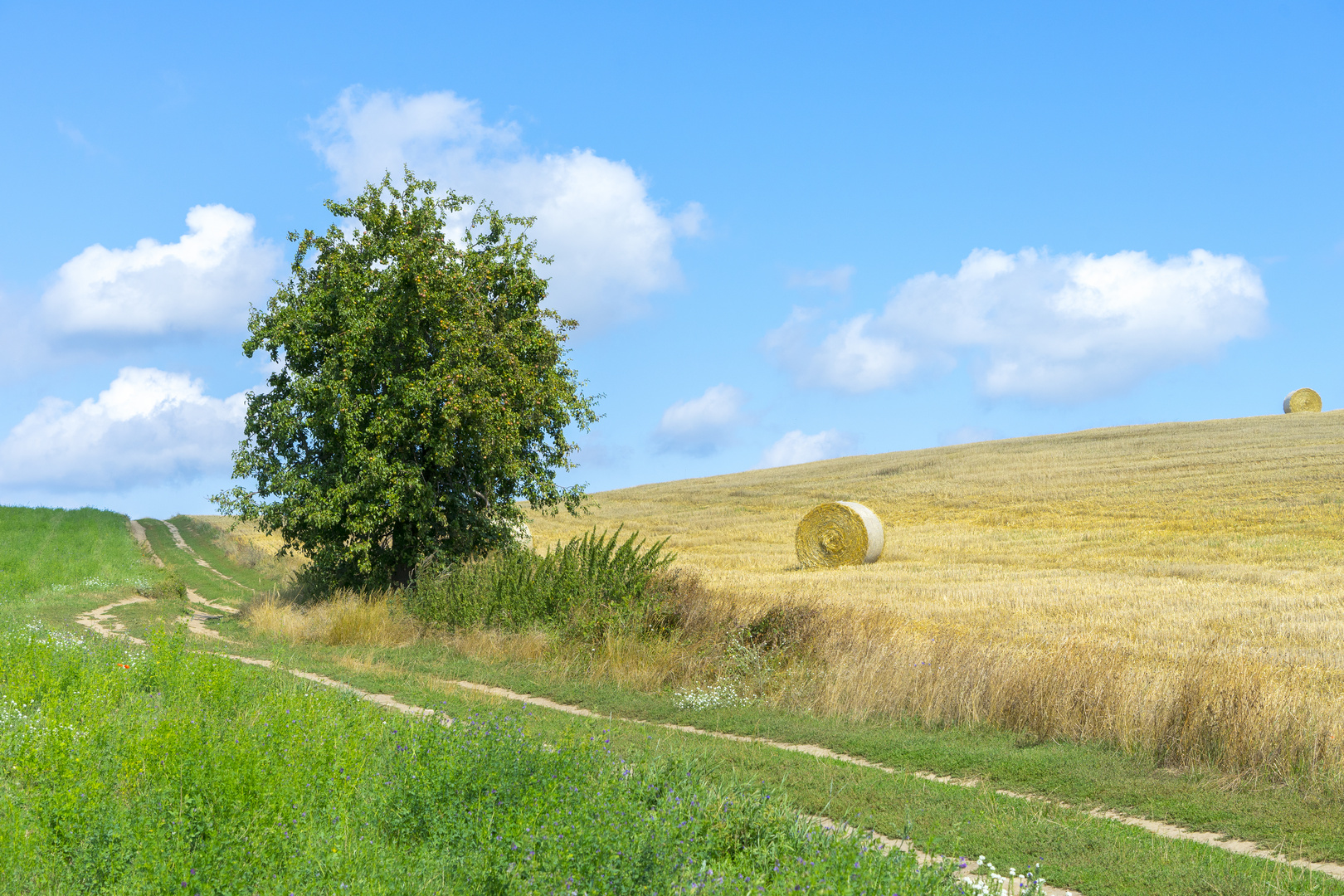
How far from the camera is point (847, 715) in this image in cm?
1160

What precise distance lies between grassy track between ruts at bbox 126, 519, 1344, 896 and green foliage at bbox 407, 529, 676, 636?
157 inches

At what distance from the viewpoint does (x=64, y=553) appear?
41.5 meters

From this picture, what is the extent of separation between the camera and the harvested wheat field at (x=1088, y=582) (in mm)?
9836

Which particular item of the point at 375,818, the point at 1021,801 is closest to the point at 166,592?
the point at 375,818

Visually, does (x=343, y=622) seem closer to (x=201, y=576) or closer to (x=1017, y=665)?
(x=1017, y=665)

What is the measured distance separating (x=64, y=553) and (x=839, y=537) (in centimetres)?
3248

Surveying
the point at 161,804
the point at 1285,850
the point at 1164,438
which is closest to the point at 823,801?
the point at 1285,850

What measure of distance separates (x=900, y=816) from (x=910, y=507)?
36930 millimetres

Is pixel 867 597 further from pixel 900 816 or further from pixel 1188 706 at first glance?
pixel 900 816

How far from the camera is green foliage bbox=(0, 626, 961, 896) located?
567 cm

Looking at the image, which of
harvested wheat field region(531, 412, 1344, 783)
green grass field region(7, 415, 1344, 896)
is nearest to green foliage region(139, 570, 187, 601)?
green grass field region(7, 415, 1344, 896)

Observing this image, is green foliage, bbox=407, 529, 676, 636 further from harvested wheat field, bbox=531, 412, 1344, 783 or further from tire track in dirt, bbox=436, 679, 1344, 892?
tire track in dirt, bbox=436, 679, 1344, 892

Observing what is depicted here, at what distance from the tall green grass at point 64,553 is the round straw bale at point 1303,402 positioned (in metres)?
67.1

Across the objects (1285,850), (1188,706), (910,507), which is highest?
(910,507)
